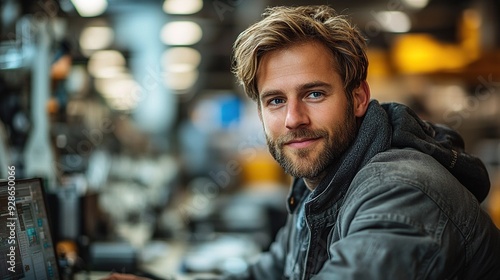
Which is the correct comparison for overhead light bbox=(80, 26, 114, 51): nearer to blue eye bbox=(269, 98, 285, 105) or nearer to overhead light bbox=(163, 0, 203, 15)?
overhead light bbox=(163, 0, 203, 15)

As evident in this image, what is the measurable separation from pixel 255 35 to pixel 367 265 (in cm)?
71

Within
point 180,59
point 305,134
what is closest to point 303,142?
point 305,134

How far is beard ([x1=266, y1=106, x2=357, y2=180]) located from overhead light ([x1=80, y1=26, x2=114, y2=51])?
2938 mm

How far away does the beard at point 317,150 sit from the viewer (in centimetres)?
143

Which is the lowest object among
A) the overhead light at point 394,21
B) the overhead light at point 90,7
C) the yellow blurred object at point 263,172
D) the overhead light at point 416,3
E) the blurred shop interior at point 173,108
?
→ the yellow blurred object at point 263,172

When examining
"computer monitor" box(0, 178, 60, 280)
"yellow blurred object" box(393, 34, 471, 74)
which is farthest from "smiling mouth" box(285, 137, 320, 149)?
"yellow blurred object" box(393, 34, 471, 74)

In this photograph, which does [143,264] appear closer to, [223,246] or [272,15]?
[223,246]

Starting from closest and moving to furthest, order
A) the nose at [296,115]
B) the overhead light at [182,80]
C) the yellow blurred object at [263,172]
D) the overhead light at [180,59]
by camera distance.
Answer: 1. the nose at [296,115]
2. the overhead light at [180,59]
3. the yellow blurred object at [263,172]
4. the overhead light at [182,80]

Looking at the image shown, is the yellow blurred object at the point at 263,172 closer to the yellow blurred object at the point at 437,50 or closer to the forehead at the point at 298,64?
the yellow blurred object at the point at 437,50

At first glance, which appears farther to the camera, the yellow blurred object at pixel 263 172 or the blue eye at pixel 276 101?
the yellow blurred object at pixel 263 172

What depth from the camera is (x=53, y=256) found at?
1472 millimetres

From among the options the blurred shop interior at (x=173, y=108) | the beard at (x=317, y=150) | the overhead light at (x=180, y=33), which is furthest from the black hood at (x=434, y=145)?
the overhead light at (x=180, y=33)

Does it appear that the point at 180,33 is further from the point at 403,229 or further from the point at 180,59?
the point at 403,229

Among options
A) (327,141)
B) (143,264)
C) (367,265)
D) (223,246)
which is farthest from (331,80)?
(223,246)
